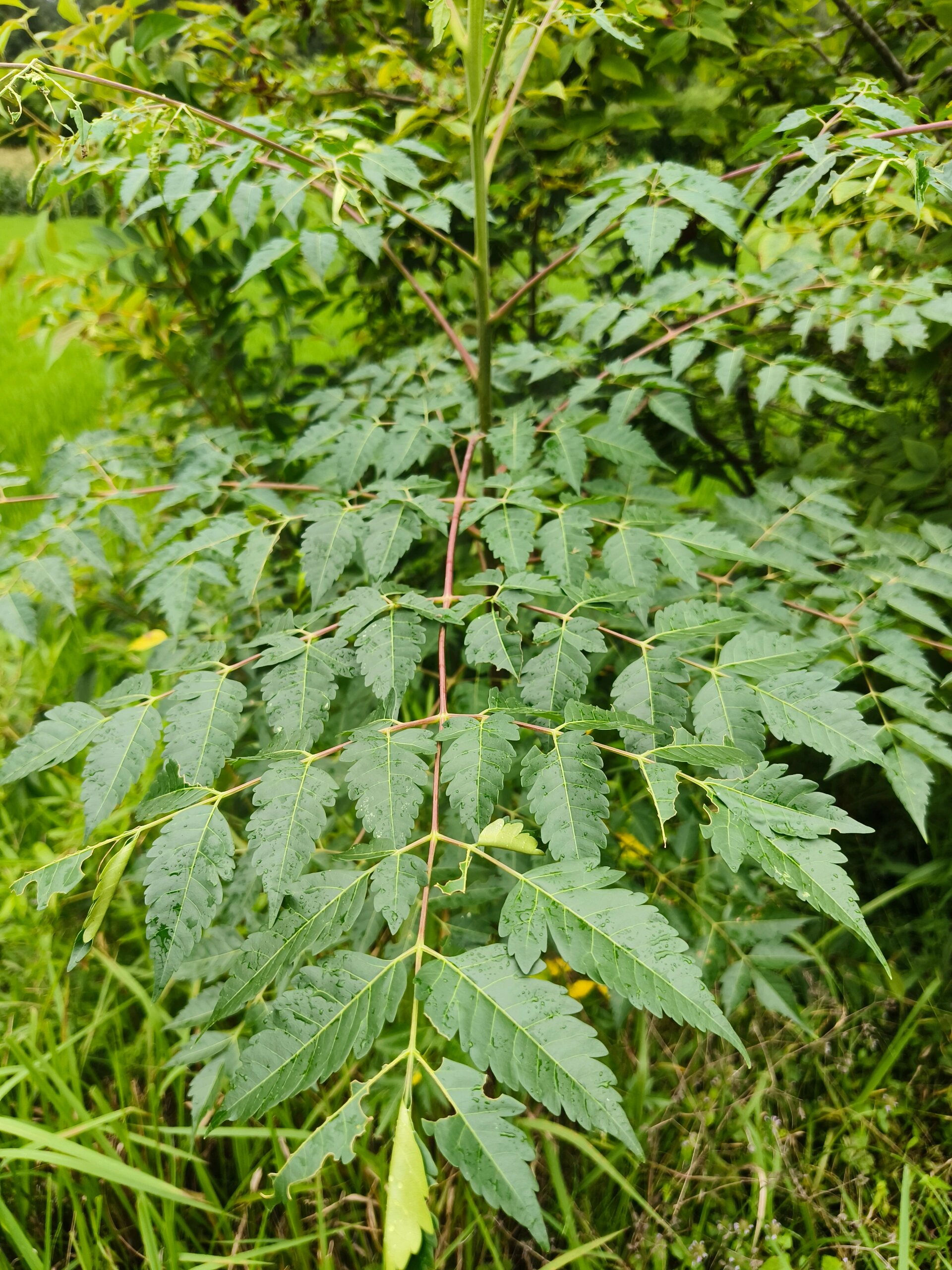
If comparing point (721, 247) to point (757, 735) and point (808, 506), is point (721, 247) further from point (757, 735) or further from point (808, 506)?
point (757, 735)

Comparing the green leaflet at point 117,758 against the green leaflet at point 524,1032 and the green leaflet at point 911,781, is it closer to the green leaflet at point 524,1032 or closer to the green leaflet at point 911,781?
the green leaflet at point 524,1032

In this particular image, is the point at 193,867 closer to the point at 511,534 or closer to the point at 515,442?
the point at 511,534

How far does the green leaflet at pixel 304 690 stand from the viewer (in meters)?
0.82

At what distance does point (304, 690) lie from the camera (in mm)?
849

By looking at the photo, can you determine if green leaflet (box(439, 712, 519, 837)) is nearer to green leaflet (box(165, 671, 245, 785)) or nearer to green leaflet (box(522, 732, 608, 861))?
green leaflet (box(522, 732, 608, 861))

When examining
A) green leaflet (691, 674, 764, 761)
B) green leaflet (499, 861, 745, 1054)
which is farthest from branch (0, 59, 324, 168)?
green leaflet (499, 861, 745, 1054)

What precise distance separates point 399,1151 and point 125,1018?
1.45m

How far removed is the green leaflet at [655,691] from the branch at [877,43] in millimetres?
1449

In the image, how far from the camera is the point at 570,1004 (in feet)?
2.02

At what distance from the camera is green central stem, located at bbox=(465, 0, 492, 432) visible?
1078mm

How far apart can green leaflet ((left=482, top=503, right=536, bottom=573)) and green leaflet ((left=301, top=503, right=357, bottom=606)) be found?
18 centimetres

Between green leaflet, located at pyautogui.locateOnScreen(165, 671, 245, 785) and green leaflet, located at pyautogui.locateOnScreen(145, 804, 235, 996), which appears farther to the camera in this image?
green leaflet, located at pyautogui.locateOnScreen(165, 671, 245, 785)

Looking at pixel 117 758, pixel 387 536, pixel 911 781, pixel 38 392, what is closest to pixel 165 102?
pixel 387 536

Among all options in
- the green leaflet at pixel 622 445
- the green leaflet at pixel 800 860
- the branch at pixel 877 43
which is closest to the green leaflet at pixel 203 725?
the green leaflet at pixel 800 860
